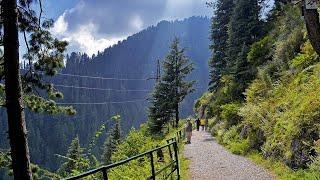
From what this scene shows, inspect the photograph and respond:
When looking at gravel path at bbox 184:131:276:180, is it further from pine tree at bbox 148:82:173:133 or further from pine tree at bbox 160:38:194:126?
pine tree at bbox 160:38:194:126

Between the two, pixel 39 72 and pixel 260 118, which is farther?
pixel 260 118

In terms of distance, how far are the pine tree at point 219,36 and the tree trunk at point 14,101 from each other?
40.1 meters

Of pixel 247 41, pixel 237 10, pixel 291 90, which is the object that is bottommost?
pixel 291 90

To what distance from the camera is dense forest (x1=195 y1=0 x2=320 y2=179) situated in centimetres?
1334

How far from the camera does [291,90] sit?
19.0 meters

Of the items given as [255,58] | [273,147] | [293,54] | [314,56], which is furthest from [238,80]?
[273,147]

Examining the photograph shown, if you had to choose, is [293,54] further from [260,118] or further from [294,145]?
[294,145]

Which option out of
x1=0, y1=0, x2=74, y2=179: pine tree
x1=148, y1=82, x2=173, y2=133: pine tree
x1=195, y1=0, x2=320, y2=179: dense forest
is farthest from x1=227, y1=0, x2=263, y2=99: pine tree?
x1=0, y1=0, x2=74, y2=179: pine tree

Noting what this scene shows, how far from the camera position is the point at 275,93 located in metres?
21.4

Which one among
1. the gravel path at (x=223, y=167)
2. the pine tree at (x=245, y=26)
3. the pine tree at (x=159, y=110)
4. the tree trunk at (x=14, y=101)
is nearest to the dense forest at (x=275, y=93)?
the pine tree at (x=245, y=26)

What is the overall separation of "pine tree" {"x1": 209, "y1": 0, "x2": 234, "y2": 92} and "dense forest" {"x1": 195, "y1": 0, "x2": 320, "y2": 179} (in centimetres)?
831

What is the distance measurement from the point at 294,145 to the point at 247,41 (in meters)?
26.2

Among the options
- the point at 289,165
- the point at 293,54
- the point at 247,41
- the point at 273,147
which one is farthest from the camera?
the point at 247,41

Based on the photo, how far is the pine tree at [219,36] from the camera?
169 ft
